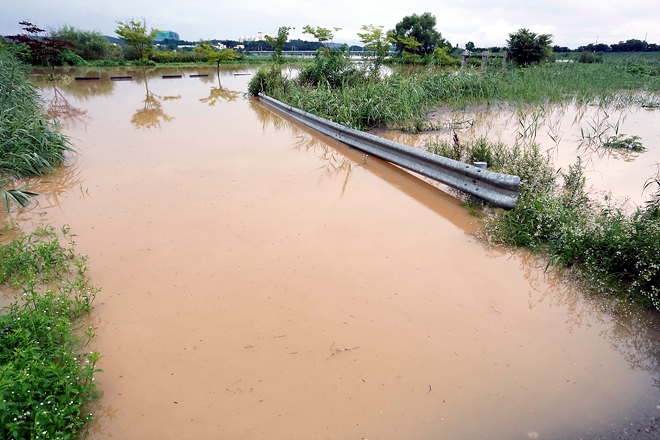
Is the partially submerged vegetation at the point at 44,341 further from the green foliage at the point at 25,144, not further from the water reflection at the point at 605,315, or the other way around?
the water reflection at the point at 605,315

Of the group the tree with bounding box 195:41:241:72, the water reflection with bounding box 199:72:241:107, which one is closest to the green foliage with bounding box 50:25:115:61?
the tree with bounding box 195:41:241:72

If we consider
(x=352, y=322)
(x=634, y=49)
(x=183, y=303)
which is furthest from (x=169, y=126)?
(x=634, y=49)

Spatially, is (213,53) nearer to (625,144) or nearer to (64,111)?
(64,111)

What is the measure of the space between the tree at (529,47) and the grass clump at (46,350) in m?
25.7

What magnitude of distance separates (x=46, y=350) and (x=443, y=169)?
196 inches

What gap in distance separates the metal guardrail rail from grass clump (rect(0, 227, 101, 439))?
4.40 m

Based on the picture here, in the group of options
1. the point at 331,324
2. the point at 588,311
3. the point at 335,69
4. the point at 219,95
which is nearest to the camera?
the point at 331,324

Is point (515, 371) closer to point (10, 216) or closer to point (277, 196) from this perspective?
point (277, 196)

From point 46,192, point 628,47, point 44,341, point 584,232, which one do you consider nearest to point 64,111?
point 46,192

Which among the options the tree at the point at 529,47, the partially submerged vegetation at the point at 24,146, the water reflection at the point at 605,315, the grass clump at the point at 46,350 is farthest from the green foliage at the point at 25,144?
the tree at the point at 529,47

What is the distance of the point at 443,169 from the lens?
5.60m

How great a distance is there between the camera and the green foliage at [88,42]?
3397 cm

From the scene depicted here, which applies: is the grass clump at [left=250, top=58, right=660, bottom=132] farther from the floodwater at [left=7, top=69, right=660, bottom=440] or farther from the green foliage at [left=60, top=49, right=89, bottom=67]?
the green foliage at [left=60, top=49, right=89, bottom=67]

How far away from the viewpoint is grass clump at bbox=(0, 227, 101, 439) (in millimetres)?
2029
